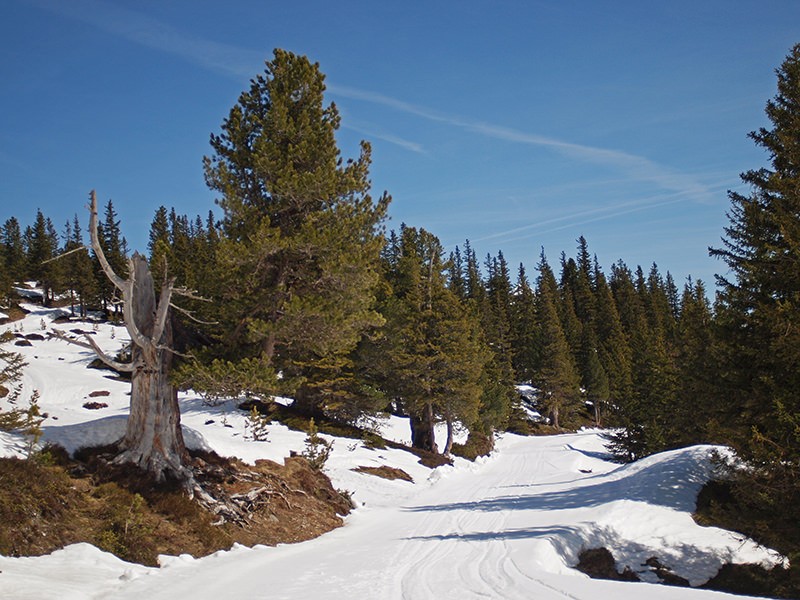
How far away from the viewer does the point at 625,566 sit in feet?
36.9

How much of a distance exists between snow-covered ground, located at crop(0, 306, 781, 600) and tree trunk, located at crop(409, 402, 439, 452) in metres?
5.67

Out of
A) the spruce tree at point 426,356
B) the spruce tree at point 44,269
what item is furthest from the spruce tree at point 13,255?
the spruce tree at point 426,356

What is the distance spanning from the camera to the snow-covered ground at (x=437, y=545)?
718cm

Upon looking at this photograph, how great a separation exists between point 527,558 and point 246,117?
39.9ft

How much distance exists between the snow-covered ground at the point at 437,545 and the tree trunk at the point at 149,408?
1.51m

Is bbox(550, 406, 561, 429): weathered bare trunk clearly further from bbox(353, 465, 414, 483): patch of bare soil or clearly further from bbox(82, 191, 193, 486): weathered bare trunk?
bbox(82, 191, 193, 486): weathered bare trunk

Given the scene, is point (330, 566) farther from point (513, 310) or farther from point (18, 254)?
point (18, 254)

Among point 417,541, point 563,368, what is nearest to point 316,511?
point 417,541

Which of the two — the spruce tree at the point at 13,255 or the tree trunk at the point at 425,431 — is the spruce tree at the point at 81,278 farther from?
the tree trunk at the point at 425,431

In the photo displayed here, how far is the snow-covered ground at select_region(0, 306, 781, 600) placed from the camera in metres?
7.18

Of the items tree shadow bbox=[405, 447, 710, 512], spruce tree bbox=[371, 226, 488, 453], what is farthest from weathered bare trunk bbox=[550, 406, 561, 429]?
tree shadow bbox=[405, 447, 710, 512]

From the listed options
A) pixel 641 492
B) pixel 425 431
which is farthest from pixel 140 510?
pixel 425 431

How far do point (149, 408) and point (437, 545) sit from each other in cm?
709

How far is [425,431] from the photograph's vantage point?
31.5 meters
